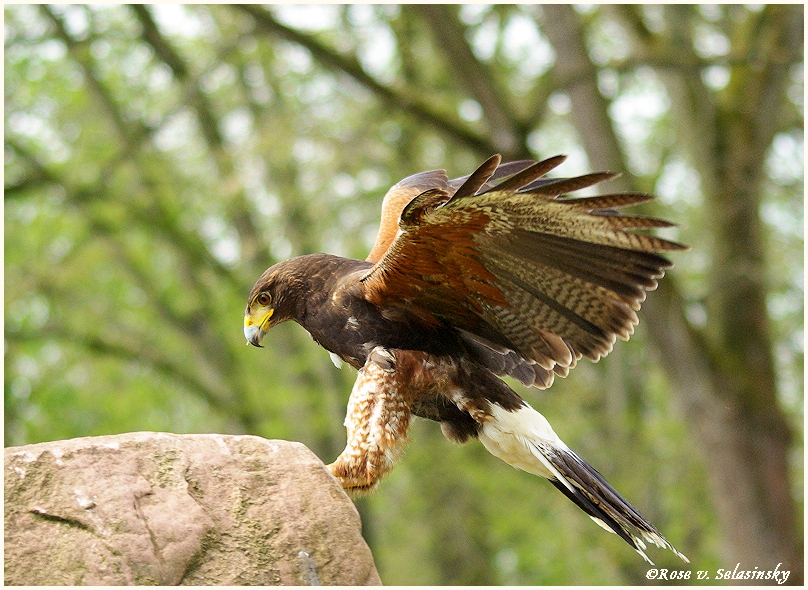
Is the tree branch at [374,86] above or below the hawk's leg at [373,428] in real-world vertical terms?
above

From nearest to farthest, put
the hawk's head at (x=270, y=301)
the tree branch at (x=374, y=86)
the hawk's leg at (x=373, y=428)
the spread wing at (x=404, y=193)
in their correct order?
the hawk's leg at (x=373, y=428)
the hawk's head at (x=270, y=301)
the spread wing at (x=404, y=193)
the tree branch at (x=374, y=86)

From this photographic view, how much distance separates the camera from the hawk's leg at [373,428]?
440cm

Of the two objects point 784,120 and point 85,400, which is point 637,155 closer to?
point 784,120

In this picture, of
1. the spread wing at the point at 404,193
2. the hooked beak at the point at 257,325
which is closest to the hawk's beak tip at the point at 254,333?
the hooked beak at the point at 257,325

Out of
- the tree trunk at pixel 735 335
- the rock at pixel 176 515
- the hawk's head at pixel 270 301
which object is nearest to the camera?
the rock at pixel 176 515

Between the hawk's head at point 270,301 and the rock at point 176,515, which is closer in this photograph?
the rock at point 176,515

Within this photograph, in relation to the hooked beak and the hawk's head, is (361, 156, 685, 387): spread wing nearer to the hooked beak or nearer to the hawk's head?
the hawk's head

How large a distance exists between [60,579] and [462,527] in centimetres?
1474

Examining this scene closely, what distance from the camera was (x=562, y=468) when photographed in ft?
15.0

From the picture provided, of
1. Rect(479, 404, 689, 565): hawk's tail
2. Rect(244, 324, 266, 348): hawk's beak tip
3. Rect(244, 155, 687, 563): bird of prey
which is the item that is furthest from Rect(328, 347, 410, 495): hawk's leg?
Rect(244, 324, 266, 348): hawk's beak tip

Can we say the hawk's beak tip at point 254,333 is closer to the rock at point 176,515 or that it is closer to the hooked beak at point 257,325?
the hooked beak at point 257,325

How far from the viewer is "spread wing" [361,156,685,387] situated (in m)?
3.84

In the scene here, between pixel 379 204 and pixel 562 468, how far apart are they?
24.5 feet

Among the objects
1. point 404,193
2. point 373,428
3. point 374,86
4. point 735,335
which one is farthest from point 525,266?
point 735,335
